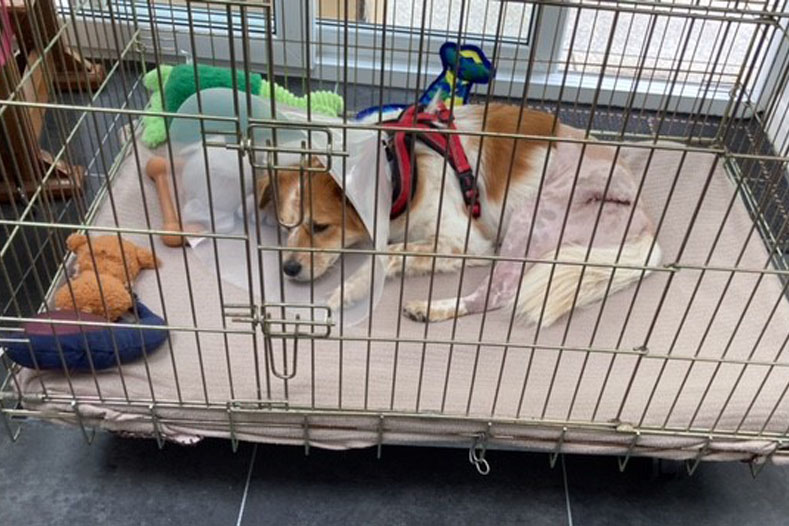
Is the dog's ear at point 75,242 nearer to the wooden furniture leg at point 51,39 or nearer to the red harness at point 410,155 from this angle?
the wooden furniture leg at point 51,39

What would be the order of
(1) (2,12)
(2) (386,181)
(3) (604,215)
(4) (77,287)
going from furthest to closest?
(3) (604,215) → (2) (386,181) → (4) (77,287) → (1) (2,12)

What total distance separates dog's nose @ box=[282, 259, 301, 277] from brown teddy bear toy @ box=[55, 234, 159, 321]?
23cm

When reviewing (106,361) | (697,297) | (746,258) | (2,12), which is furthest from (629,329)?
(2,12)

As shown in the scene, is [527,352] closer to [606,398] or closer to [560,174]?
[606,398]

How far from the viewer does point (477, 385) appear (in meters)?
1.30

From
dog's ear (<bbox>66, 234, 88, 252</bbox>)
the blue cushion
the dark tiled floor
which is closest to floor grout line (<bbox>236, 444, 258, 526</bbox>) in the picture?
the dark tiled floor

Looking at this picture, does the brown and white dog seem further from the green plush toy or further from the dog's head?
the green plush toy

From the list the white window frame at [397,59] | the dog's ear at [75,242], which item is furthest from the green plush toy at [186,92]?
the dog's ear at [75,242]

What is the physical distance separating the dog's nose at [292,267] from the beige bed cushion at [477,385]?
0.37 ft

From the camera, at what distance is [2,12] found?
1.18 metres

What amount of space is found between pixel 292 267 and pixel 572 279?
1.71ft

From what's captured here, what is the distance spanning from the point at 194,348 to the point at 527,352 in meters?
0.59

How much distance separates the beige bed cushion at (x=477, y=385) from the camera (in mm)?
1229

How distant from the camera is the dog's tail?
139cm
